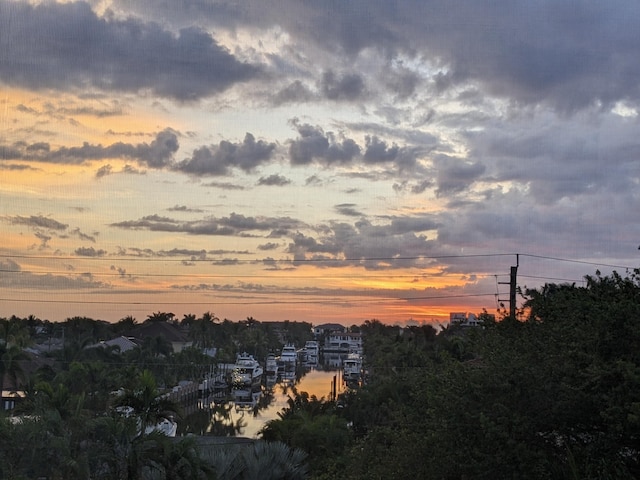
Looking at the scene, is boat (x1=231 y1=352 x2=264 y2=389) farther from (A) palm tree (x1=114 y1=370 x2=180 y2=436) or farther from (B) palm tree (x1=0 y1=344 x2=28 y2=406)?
(A) palm tree (x1=114 y1=370 x2=180 y2=436)

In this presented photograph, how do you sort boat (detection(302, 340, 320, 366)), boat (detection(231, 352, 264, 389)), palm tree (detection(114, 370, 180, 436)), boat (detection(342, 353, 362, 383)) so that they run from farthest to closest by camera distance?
boat (detection(302, 340, 320, 366)) → boat (detection(342, 353, 362, 383)) → boat (detection(231, 352, 264, 389)) → palm tree (detection(114, 370, 180, 436))

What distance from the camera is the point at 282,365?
122 metres

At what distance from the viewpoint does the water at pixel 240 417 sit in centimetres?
5597

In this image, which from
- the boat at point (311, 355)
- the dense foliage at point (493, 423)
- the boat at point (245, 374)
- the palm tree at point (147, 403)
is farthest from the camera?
the boat at point (311, 355)

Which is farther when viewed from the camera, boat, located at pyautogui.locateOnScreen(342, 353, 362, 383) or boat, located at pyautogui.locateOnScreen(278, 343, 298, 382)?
boat, located at pyautogui.locateOnScreen(278, 343, 298, 382)

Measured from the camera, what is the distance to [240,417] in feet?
214

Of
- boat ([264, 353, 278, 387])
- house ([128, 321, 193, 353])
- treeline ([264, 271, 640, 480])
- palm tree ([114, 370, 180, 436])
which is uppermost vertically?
treeline ([264, 271, 640, 480])

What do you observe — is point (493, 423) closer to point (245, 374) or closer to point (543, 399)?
point (543, 399)

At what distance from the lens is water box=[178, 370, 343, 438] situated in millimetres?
55969

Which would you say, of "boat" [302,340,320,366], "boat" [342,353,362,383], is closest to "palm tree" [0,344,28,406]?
"boat" [342,353,362,383]

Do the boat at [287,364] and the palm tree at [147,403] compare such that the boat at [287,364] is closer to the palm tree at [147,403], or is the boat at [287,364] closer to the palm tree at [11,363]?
the palm tree at [11,363]

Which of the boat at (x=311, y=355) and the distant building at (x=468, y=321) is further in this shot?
the boat at (x=311, y=355)

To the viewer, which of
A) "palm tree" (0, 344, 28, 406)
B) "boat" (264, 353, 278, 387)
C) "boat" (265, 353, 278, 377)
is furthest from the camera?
"boat" (265, 353, 278, 377)

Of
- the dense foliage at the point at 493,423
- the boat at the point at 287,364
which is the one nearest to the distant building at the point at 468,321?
the dense foliage at the point at 493,423
